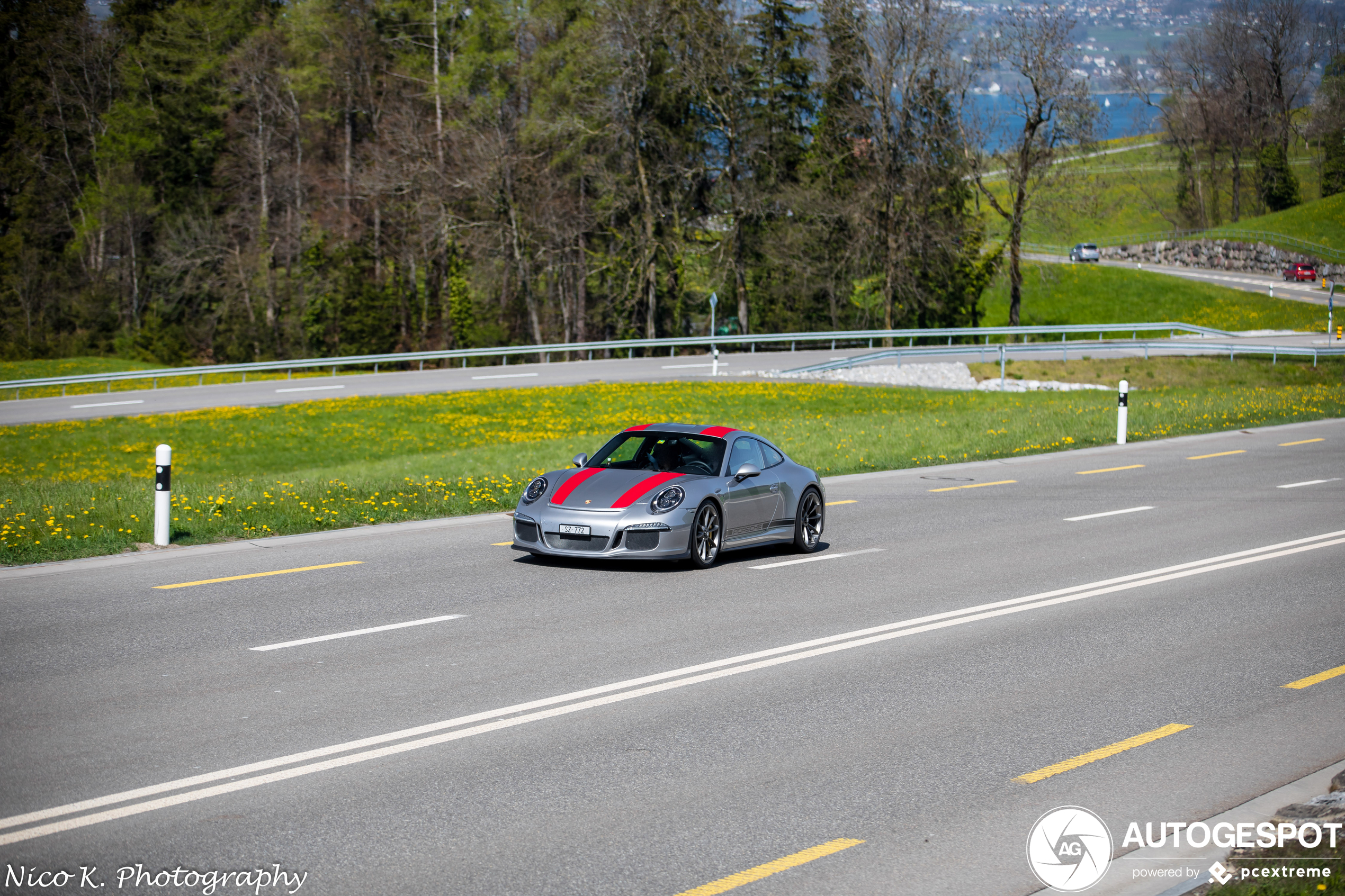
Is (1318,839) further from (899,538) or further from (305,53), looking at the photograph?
(305,53)

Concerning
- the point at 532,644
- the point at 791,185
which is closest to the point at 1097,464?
the point at 532,644

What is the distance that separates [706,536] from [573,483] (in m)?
1.40

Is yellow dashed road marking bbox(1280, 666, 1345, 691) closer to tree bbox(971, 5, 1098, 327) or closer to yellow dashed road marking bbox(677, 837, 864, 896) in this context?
yellow dashed road marking bbox(677, 837, 864, 896)

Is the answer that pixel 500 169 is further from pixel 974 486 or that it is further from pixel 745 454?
pixel 745 454

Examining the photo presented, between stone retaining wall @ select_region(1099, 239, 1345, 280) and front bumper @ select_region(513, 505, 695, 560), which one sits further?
stone retaining wall @ select_region(1099, 239, 1345, 280)

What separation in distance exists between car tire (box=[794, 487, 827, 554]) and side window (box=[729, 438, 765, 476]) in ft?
2.07

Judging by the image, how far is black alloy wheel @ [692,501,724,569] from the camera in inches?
471

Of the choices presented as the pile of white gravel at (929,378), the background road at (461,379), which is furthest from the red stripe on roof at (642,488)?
the pile of white gravel at (929,378)

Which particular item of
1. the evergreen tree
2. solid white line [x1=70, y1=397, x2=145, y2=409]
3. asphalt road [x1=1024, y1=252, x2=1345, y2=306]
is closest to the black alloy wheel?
solid white line [x1=70, y1=397, x2=145, y2=409]

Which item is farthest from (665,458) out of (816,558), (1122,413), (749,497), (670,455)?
(1122,413)

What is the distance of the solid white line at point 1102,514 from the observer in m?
15.8

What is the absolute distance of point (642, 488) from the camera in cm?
1191

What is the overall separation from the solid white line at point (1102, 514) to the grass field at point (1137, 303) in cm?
5381

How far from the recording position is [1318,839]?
5.14 metres
